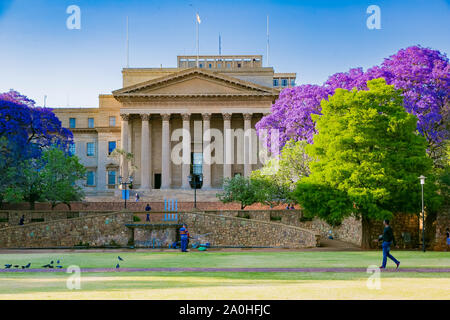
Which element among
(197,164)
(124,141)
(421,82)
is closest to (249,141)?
(197,164)

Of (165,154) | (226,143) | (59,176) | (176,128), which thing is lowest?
(59,176)

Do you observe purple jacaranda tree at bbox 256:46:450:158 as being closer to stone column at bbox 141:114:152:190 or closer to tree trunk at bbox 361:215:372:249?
tree trunk at bbox 361:215:372:249

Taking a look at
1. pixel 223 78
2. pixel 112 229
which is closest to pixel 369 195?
pixel 112 229

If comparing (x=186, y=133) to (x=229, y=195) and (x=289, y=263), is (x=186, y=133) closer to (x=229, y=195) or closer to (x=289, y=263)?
(x=229, y=195)

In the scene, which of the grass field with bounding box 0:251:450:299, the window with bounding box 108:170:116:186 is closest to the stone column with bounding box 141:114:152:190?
the window with bounding box 108:170:116:186

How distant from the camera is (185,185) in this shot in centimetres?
8000

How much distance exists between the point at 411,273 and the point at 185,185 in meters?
60.7

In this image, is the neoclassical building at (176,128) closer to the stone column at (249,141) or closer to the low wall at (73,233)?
the stone column at (249,141)

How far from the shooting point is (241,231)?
47781 mm

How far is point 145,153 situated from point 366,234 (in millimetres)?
46402

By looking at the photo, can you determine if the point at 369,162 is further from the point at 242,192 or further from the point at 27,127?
the point at 27,127

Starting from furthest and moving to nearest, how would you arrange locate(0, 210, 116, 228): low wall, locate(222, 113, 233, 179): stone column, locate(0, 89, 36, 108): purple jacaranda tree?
locate(222, 113, 233, 179): stone column, locate(0, 89, 36, 108): purple jacaranda tree, locate(0, 210, 116, 228): low wall

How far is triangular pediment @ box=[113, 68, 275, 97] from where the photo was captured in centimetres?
7825

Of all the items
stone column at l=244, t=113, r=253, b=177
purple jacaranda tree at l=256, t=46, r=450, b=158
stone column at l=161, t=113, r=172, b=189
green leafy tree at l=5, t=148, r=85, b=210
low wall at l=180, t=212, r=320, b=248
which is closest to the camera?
low wall at l=180, t=212, r=320, b=248
